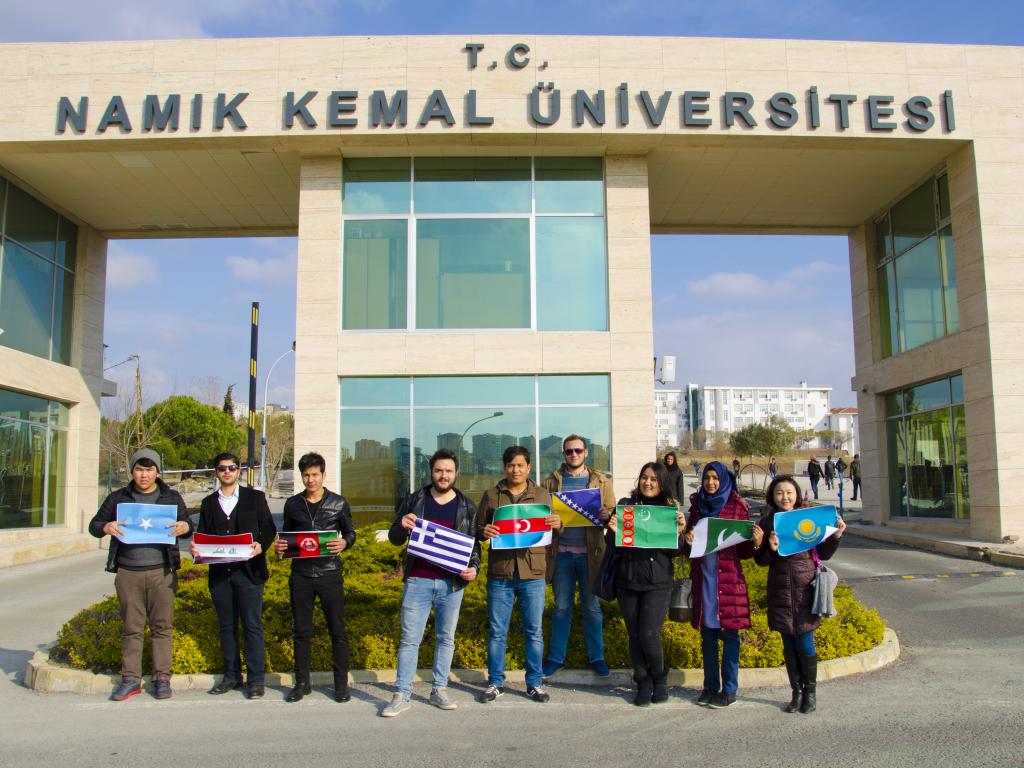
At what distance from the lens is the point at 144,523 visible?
6531 millimetres

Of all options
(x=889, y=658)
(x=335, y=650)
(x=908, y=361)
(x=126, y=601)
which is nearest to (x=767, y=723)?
(x=889, y=658)

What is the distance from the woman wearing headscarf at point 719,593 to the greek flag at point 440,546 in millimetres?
1656

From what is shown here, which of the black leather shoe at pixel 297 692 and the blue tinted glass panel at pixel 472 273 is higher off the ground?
the blue tinted glass panel at pixel 472 273

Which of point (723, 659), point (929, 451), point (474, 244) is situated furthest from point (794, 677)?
point (929, 451)

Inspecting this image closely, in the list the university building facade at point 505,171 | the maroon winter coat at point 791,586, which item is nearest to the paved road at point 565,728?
the maroon winter coat at point 791,586

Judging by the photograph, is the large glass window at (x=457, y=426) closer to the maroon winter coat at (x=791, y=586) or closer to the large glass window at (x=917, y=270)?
the large glass window at (x=917, y=270)

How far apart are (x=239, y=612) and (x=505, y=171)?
1147 cm

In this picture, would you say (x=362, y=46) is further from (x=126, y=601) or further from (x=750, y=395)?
(x=750, y=395)

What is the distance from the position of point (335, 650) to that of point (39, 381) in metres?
15.0

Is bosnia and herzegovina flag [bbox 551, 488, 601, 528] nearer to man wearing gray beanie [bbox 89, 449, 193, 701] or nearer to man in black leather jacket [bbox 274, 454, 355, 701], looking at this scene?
man in black leather jacket [bbox 274, 454, 355, 701]

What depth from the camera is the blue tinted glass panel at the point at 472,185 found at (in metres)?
16.1

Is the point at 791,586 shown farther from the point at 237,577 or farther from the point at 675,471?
the point at 675,471

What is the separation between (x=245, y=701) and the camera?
6391 mm

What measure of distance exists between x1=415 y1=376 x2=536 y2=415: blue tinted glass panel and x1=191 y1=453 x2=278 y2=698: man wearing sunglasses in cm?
889
